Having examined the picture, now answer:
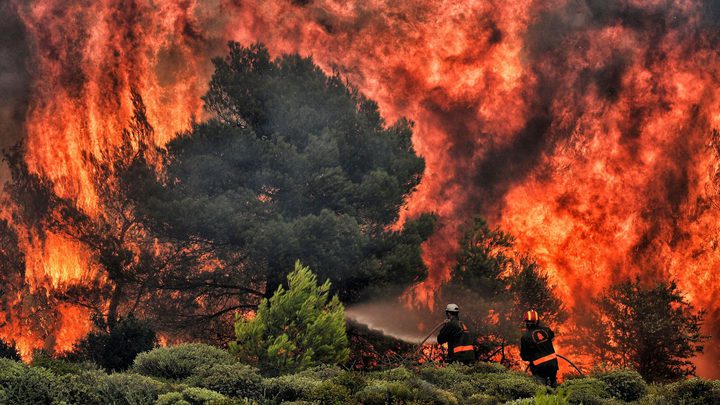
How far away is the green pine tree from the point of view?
20.7 m

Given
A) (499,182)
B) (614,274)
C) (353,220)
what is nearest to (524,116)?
(499,182)

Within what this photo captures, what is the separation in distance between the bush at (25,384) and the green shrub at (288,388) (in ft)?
13.2

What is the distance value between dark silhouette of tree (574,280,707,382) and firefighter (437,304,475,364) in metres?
14.2

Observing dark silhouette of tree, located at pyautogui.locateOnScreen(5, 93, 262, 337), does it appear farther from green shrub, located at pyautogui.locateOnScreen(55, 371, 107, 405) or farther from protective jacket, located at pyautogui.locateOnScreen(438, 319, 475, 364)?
green shrub, located at pyautogui.locateOnScreen(55, 371, 107, 405)

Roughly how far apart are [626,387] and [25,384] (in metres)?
11.4

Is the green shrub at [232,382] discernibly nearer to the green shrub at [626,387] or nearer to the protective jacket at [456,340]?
the protective jacket at [456,340]

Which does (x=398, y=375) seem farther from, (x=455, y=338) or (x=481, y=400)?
(x=455, y=338)

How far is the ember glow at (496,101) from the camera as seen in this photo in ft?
147

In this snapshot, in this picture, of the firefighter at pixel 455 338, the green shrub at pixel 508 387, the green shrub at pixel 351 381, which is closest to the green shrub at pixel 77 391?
the green shrub at pixel 351 381

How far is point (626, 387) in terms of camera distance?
60.4ft

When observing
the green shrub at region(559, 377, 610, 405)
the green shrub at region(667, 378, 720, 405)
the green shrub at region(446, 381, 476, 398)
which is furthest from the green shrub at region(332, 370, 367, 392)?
the green shrub at region(667, 378, 720, 405)

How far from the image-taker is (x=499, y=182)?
47438mm

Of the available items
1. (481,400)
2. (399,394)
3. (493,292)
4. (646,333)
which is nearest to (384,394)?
(399,394)

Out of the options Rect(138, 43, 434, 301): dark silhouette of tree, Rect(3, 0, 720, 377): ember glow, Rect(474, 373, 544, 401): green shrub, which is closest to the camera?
Rect(474, 373, 544, 401): green shrub
